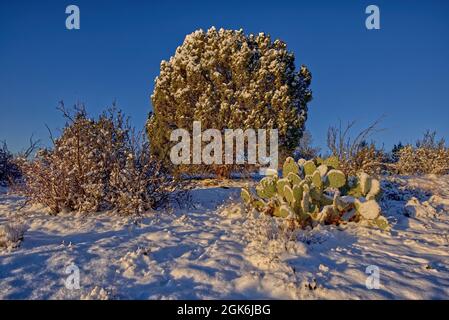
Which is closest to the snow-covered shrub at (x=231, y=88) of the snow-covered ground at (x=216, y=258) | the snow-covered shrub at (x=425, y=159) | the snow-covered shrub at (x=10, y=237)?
the snow-covered shrub at (x=425, y=159)

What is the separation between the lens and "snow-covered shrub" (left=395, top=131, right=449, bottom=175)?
13088 millimetres

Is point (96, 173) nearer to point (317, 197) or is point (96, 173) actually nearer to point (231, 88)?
point (317, 197)

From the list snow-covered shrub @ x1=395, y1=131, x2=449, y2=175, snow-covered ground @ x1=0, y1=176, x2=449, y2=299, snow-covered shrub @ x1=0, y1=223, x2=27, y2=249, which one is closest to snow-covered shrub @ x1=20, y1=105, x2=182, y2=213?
snow-covered ground @ x1=0, y1=176, x2=449, y2=299

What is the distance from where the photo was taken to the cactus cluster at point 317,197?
560 cm

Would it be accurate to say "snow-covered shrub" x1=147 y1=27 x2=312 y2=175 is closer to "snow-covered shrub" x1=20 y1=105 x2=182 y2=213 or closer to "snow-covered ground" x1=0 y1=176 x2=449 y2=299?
"snow-covered shrub" x1=20 y1=105 x2=182 y2=213

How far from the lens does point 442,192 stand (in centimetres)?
902

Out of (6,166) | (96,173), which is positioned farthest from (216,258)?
(6,166)

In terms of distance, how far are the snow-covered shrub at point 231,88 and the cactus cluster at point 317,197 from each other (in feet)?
20.6

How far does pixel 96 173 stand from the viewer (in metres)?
6.64

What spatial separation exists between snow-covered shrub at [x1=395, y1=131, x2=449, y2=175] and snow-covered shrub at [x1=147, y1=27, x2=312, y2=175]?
4029 millimetres

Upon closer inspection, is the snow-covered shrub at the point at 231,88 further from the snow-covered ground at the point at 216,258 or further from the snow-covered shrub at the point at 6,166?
the snow-covered ground at the point at 216,258

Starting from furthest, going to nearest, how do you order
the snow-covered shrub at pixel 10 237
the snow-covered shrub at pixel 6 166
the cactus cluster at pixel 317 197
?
the snow-covered shrub at pixel 6 166, the cactus cluster at pixel 317 197, the snow-covered shrub at pixel 10 237
